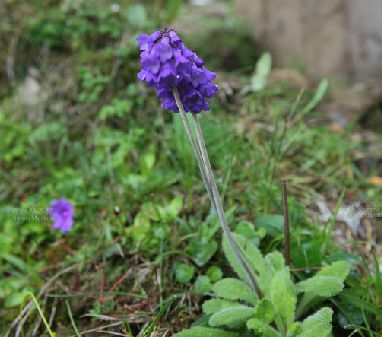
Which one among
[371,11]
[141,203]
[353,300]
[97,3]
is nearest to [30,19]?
[97,3]

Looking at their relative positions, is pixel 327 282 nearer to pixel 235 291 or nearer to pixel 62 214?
pixel 235 291

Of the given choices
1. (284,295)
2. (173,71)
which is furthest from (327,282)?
(173,71)

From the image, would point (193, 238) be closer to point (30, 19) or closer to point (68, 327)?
point (68, 327)

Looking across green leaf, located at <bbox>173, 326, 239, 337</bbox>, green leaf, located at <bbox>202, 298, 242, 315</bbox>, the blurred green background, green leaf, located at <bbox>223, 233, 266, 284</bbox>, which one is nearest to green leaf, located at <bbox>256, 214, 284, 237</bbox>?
the blurred green background

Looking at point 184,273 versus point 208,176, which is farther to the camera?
point 184,273

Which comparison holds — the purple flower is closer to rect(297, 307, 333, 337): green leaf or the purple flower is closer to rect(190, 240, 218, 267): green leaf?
rect(190, 240, 218, 267): green leaf
